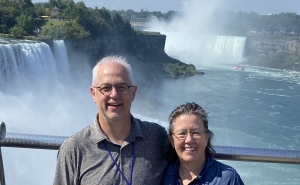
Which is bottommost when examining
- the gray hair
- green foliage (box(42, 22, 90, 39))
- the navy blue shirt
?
green foliage (box(42, 22, 90, 39))

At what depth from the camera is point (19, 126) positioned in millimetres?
10516

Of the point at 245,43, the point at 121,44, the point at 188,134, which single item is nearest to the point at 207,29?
the point at 245,43

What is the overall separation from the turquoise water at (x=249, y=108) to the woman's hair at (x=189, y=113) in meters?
9.04

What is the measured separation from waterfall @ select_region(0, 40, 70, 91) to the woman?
11857 millimetres

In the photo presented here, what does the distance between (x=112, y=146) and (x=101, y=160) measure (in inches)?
2.2

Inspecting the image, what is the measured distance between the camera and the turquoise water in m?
11.0

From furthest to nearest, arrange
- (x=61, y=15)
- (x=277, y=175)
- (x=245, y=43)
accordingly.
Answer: (x=245, y=43), (x=61, y=15), (x=277, y=175)

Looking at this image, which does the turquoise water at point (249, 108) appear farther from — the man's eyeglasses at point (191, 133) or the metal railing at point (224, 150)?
the man's eyeglasses at point (191, 133)

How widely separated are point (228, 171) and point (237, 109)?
60.0 feet

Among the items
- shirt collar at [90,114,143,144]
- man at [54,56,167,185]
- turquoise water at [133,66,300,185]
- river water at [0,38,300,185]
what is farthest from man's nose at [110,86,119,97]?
turquoise water at [133,66,300,185]

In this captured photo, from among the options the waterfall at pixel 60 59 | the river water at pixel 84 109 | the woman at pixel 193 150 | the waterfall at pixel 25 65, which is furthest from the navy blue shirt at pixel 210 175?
the waterfall at pixel 60 59

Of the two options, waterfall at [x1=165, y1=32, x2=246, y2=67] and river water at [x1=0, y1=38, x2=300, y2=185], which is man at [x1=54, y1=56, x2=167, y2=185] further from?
waterfall at [x1=165, y1=32, x2=246, y2=67]

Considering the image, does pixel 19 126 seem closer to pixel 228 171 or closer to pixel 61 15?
pixel 228 171

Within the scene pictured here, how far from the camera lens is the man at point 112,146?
1.18m
